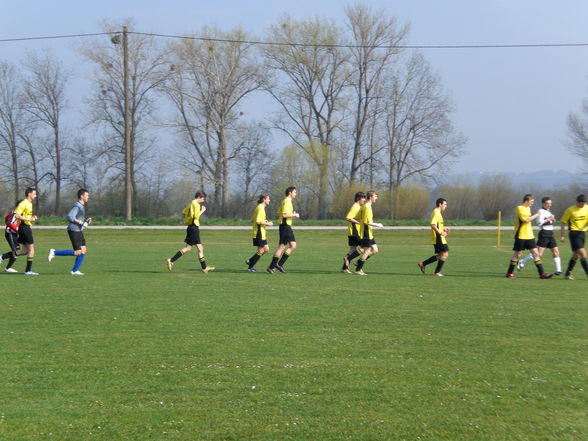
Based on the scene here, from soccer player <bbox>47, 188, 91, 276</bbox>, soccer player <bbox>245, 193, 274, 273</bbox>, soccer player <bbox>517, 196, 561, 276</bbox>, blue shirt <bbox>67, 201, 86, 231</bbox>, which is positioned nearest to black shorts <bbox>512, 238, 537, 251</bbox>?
soccer player <bbox>517, 196, 561, 276</bbox>

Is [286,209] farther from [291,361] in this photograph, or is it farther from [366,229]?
[291,361]

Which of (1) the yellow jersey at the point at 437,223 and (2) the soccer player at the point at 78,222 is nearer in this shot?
(2) the soccer player at the point at 78,222

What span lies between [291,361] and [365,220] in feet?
32.2

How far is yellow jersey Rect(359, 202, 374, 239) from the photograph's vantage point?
17078mm

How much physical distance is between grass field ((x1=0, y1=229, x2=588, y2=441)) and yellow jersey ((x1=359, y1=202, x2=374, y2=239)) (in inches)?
87.2

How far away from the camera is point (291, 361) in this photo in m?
7.56

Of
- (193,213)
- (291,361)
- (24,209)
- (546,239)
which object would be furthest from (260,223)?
(291,361)

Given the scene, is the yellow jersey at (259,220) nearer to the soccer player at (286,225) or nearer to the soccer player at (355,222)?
the soccer player at (286,225)

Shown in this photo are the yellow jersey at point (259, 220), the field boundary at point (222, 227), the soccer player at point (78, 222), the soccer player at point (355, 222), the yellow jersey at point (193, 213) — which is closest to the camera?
the soccer player at point (78, 222)

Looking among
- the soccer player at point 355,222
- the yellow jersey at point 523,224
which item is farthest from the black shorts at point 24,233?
the yellow jersey at point 523,224

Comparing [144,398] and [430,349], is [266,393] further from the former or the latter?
[430,349]

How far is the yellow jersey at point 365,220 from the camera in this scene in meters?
17.1

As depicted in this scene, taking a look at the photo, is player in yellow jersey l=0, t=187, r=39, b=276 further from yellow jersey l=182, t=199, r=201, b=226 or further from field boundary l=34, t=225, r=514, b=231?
field boundary l=34, t=225, r=514, b=231

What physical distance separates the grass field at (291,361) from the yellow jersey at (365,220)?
7.27ft
